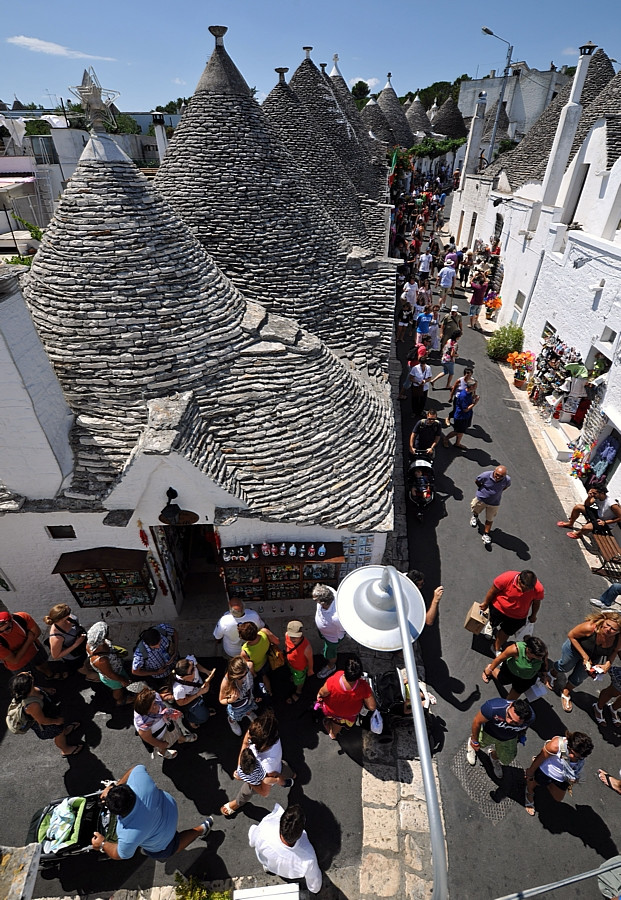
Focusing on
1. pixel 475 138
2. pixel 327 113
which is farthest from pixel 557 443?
pixel 475 138

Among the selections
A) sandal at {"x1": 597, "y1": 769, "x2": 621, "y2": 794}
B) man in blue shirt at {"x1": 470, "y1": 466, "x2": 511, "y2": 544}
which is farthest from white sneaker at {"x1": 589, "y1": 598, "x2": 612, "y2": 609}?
sandal at {"x1": 597, "y1": 769, "x2": 621, "y2": 794}

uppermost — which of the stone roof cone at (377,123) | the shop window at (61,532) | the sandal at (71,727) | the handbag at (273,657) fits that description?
the stone roof cone at (377,123)

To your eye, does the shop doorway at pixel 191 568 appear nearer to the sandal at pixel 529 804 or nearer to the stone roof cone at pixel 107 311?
the stone roof cone at pixel 107 311

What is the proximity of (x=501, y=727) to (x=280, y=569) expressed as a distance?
343cm

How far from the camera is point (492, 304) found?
59.5ft

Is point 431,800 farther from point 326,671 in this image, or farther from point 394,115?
point 394,115

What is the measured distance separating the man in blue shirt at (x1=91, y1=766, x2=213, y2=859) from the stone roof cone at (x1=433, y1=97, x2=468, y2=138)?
185 feet

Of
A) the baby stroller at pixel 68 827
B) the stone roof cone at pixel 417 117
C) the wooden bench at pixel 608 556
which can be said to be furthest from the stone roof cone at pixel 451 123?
the baby stroller at pixel 68 827

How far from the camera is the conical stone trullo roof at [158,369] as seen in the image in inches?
250

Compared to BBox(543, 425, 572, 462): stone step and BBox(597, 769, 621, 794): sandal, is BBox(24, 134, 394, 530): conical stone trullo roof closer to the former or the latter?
BBox(597, 769, 621, 794): sandal

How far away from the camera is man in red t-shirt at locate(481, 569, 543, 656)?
6254 millimetres

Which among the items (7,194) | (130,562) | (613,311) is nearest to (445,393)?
(613,311)

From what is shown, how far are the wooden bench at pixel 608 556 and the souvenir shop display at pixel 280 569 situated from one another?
4853 millimetres

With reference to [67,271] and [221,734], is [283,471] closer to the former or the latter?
[221,734]
